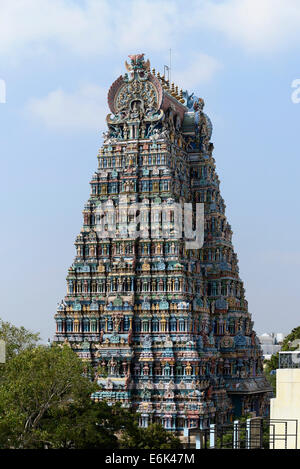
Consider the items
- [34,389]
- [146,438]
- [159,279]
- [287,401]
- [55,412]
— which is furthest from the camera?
[159,279]

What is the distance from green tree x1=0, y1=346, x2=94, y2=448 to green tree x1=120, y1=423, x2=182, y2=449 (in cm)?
407

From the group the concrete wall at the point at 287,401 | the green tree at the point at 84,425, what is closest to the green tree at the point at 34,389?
the green tree at the point at 84,425

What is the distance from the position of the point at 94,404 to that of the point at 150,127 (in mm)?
29663

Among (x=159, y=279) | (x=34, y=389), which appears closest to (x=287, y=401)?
(x=34, y=389)

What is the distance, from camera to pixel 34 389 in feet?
188

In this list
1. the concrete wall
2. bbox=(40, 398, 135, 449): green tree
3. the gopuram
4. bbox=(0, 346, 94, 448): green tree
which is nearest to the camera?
the concrete wall

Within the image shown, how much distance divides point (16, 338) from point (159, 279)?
1897 centimetres

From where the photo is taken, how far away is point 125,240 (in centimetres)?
7975

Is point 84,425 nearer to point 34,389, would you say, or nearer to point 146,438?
point 34,389

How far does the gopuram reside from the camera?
76.1m

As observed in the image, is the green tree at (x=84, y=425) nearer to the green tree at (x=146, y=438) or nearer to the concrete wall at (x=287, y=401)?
the green tree at (x=146, y=438)

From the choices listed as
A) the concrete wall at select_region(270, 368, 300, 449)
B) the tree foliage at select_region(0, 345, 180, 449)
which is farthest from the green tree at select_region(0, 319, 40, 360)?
the concrete wall at select_region(270, 368, 300, 449)

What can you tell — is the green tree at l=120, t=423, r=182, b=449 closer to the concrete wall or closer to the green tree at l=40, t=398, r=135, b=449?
the green tree at l=40, t=398, r=135, b=449

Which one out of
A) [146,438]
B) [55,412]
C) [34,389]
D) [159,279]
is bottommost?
[146,438]
